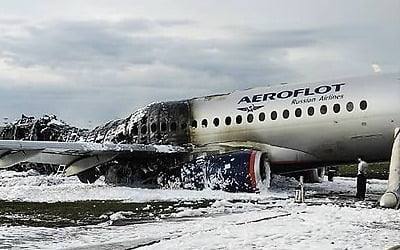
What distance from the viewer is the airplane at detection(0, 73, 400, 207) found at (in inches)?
768

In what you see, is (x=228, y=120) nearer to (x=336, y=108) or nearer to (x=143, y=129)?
(x=143, y=129)

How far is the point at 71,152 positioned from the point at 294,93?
7080 millimetres

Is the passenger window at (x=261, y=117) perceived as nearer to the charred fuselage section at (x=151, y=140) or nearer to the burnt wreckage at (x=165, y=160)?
the burnt wreckage at (x=165, y=160)

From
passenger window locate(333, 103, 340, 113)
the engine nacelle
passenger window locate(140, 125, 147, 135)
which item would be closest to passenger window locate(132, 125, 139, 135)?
passenger window locate(140, 125, 147, 135)

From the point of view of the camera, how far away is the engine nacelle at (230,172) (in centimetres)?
1928

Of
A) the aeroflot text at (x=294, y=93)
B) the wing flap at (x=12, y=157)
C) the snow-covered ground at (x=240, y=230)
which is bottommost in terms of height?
the snow-covered ground at (x=240, y=230)

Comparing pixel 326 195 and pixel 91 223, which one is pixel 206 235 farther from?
pixel 326 195

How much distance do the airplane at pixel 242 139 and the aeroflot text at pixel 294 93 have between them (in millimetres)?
33

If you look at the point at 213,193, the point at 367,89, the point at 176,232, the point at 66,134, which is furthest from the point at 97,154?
the point at 176,232

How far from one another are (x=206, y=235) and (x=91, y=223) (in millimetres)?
3348

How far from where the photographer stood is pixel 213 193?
62.8ft

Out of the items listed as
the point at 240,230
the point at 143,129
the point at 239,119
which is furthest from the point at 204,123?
the point at 240,230

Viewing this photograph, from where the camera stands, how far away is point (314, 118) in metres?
20.4

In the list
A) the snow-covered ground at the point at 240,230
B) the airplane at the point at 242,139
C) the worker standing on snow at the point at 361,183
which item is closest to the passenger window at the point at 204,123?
the airplane at the point at 242,139
